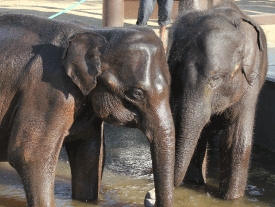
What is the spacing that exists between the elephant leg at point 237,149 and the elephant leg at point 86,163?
1.03 m

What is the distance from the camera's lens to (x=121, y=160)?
6.62 metres

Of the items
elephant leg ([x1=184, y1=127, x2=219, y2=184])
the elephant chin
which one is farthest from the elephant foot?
elephant leg ([x1=184, y1=127, x2=219, y2=184])

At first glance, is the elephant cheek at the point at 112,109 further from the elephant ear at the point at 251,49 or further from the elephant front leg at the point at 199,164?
the elephant front leg at the point at 199,164

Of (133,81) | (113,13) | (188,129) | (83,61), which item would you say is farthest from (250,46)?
(113,13)

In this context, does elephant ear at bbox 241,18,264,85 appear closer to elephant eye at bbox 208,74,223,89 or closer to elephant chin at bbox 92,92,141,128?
elephant eye at bbox 208,74,223,89

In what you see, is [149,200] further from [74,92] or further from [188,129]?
[74,92]

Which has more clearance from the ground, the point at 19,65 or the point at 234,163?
the point at 19,65

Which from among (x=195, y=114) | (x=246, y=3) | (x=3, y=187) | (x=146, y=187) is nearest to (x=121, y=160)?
(x=146, y=187)

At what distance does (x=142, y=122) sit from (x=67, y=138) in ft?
1.78

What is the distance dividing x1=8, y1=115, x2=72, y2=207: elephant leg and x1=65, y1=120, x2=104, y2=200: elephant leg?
50cm

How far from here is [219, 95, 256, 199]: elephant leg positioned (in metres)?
5.73

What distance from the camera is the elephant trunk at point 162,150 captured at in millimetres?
4391

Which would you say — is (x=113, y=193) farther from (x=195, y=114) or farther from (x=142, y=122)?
(x=142, y=122)

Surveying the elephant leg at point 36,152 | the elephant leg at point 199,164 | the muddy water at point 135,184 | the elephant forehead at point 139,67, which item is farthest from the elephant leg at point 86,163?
the elephant leg at point 199,164
